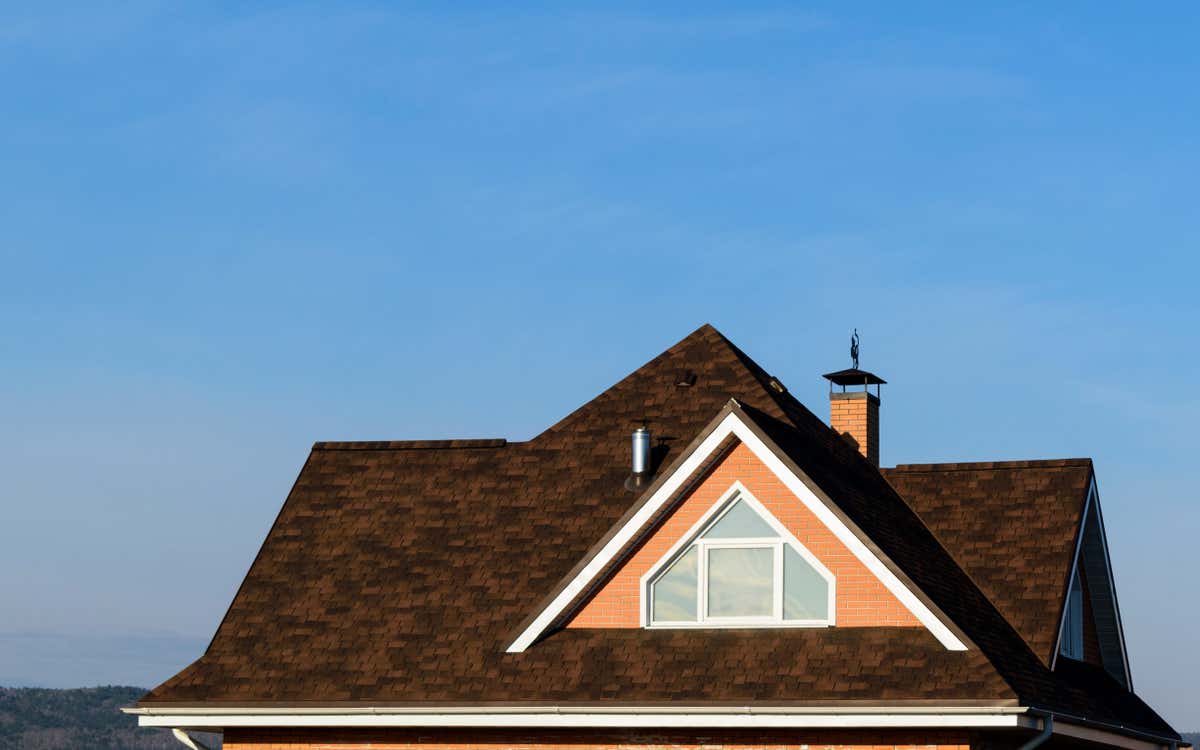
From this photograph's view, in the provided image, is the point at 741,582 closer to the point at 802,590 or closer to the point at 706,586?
the point at 706,586

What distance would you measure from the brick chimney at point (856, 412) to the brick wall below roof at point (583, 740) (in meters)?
9.00

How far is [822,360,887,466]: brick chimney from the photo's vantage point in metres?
30.2

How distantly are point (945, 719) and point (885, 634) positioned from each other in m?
1.71

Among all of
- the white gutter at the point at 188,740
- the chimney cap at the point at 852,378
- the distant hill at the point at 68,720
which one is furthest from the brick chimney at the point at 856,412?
the distant hill at the point at 68,720

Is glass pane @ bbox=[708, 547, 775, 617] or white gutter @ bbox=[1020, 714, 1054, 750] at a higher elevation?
glass pane @ bbox=[708, 547, 775, 617]

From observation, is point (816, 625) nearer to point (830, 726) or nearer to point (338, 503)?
point (830, 726)

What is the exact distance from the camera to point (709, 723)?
70.6ft

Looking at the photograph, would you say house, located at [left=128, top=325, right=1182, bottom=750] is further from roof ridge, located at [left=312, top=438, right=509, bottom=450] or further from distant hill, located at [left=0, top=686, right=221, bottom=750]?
distant hill, located at [left=0, top=686, right=221, bottom=750]

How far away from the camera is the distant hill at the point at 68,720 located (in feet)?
477

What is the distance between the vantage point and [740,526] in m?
Answer: 23.2

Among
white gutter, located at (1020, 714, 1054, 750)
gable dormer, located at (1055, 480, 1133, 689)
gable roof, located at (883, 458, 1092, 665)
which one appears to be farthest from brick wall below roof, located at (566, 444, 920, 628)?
gable dormer, located at (1055, 480, 1133, 689)

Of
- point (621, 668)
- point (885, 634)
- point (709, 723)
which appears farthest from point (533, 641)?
point (885, 634)

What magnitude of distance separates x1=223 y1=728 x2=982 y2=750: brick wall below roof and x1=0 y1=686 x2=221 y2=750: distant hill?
121644mm

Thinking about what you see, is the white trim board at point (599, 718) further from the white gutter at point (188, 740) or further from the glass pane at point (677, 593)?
the glass pane at point (677, 593)
